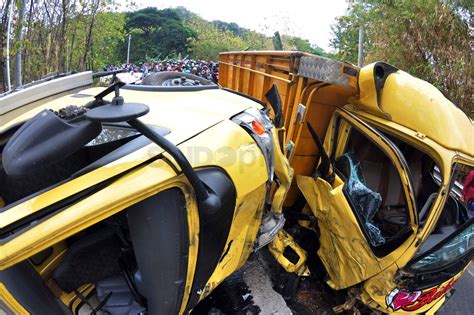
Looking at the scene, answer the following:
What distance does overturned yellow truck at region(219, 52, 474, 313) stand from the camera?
→ 2449 millimetres

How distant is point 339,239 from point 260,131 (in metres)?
1.19

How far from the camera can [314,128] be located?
327 cm

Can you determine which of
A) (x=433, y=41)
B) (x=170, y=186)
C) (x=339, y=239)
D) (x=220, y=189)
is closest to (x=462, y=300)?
(x=339, y=239)

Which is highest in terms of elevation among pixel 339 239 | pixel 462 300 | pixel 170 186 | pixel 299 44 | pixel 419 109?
pixel 419 109

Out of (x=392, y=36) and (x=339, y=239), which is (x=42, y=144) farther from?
(x=392, y=36)

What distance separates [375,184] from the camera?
312cm

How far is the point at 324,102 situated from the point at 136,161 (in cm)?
214

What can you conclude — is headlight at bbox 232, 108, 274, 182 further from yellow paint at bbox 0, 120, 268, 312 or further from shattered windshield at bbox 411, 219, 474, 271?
shattered windshield at bbox 411, 219, 474, 271

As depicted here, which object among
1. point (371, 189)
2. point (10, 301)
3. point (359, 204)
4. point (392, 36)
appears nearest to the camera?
point (10, 301)

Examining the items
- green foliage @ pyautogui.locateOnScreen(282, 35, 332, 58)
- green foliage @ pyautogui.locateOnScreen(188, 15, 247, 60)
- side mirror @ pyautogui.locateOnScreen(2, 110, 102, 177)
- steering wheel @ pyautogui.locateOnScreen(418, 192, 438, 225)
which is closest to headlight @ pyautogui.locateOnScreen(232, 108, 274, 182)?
side mirror @ pyautogui.locateOnScreen(2, 110, 102, 177)

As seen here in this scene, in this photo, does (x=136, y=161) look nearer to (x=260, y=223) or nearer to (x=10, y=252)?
(x=10, y=252)

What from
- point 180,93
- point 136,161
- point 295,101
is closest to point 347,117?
point 295,101

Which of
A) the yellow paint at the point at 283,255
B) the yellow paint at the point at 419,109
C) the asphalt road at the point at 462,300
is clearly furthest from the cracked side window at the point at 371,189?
the asphalt road at the point at 462,300

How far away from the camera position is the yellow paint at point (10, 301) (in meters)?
1.36
